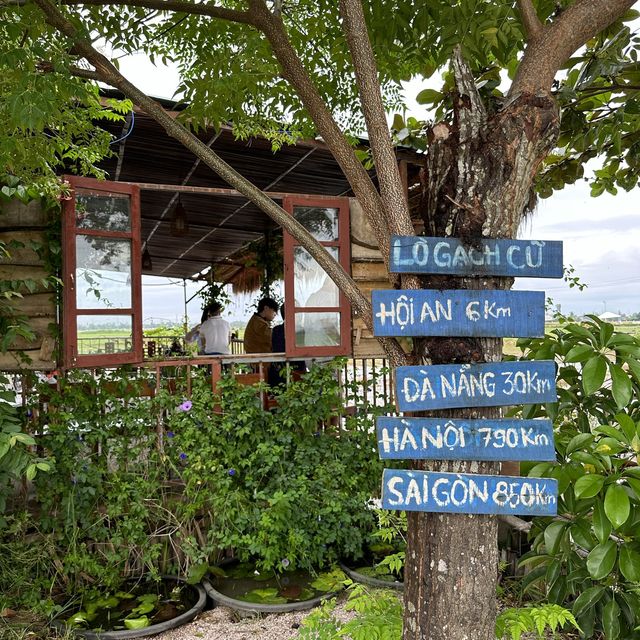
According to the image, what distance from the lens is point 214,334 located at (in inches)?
265

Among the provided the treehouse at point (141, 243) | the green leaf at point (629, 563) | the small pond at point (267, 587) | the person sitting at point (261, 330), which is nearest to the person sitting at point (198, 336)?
the person sitting at point (261, 330)

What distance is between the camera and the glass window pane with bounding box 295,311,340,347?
15.7 feet

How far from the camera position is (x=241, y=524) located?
12.2ft

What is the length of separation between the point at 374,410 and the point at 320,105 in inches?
114

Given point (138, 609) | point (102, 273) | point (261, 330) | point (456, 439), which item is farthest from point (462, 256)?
point (261, 330)

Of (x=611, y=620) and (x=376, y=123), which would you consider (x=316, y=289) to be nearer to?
(x=376, y=123)

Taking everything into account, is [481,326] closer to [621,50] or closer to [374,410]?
[621,50]

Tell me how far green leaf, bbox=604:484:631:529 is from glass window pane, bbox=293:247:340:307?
320 centimetres

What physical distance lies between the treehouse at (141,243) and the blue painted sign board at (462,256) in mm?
2897

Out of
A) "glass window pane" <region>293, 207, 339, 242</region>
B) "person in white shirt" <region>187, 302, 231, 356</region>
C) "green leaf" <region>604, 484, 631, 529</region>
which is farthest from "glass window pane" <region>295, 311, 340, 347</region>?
"green leaf" <region>604, 484, 631, 529</region>

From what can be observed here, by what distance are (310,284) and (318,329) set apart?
39cm

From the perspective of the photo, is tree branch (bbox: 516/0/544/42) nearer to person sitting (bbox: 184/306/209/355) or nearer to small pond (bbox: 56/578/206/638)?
small pond (bbox: 56/578/206/638)

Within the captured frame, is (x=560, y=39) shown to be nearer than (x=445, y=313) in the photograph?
No

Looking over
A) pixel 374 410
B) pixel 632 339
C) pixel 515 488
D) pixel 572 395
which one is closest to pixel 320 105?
pixel 515 488
